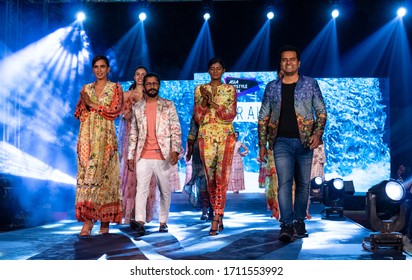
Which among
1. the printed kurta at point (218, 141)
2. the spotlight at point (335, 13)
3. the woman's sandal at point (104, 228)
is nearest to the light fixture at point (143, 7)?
the spotlight at point (335, 13)

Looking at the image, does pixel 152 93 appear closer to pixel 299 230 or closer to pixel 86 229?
pixel 86 229

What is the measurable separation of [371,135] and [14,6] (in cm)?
867

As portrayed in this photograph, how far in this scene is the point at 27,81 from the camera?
38.3ft

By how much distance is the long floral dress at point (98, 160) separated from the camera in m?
4.88

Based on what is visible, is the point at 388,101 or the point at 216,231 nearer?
the point at 216,231

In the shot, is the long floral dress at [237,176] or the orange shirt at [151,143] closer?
the orange shirt at [151,143]

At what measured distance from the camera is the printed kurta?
5.22 m

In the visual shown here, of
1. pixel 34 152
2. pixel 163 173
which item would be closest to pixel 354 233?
pixel 163 173

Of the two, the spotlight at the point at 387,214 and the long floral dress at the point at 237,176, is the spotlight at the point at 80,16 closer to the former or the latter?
the long floral dress at the point at 237,176

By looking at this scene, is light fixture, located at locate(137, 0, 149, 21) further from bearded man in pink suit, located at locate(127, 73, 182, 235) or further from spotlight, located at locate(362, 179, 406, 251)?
spotlight, located at locate(362, 179, 406, 251)

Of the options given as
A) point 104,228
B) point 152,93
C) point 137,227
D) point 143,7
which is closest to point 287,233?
point 137,227

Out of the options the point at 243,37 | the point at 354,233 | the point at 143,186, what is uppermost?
the point at 243,37

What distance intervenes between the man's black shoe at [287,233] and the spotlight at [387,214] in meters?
0.73
